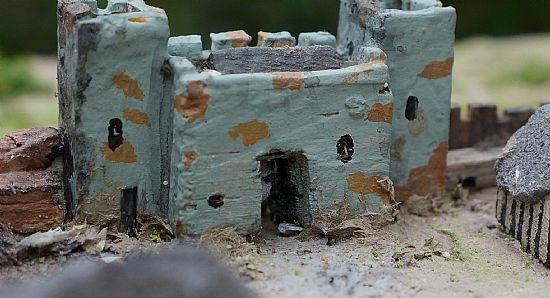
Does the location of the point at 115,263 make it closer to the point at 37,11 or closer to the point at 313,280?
the point at 313,280

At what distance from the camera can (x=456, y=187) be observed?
10.3 meters

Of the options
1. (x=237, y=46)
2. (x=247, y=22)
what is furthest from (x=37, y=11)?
(x=237, y=46)

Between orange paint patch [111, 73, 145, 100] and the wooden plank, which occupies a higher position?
orange paint patch [111, 73, 145, 100]

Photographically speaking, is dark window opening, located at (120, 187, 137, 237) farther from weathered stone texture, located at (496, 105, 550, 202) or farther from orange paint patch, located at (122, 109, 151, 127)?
weathered stone texture, located at (496, 105, 550, 202)

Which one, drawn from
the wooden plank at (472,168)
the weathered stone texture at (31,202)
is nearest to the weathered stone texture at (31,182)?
the weathered stone texture at (31,202)

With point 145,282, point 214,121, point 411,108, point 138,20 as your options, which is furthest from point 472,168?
point 145,282

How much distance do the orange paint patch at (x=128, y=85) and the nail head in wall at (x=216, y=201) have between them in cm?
98

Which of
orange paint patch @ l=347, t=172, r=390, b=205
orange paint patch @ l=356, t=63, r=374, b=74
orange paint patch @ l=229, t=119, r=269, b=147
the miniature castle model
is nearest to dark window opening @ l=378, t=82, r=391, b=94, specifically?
the miniature castle model

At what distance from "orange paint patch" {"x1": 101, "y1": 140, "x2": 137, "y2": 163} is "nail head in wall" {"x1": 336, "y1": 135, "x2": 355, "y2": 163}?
1.66 meters

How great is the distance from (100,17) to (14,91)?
23.9 ft

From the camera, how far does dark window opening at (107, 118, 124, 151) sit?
25.7 feet

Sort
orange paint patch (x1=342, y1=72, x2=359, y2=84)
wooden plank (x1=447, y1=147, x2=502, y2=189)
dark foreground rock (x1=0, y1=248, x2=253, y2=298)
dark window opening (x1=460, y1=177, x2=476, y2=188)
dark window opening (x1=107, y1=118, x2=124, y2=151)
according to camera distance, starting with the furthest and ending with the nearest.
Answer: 1. dark window opening (x1=460, y1=177, x2=476, y2=188)
2. wooden plank (x1=447, y1=147, x2=502, y2=189)
3. orange paint patch (x1=342, y1=72, x2=359, y2=84)
4. dark window opening (x1=107, y1=118, x2=124, y2=151)
5. dark foreground rock (x1=0, y1=248, x2=253, y2=298)

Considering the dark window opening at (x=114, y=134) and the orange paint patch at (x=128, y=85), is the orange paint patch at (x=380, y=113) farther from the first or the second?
the dark window opening at (x=114, y=134)

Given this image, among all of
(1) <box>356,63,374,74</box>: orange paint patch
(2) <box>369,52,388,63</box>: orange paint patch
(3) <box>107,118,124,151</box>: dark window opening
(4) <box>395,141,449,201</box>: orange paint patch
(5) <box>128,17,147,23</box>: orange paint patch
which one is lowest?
(4) <box>395,141,449,201</box>: orange paint patch
